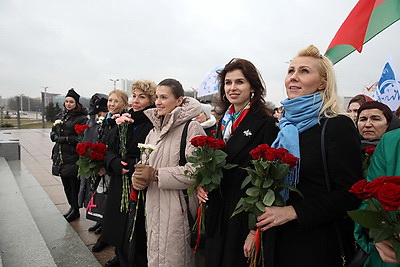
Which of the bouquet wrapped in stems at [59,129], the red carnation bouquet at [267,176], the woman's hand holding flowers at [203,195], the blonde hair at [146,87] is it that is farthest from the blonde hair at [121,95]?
the red carnation bouquet at [267,176]

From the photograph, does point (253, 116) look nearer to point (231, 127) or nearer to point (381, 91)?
point (231, 127)

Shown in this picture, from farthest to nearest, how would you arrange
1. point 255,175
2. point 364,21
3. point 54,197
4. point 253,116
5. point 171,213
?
point 54,197, point 364,21, point 171,213, point 253,116, point 255,175

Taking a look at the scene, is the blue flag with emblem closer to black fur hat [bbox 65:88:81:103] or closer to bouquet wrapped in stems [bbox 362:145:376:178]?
bouquet wrapped in stems [bbox 362:145:376:178]

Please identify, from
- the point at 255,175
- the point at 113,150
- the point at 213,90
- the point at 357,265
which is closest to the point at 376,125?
the point at 357,265

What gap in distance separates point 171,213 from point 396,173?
5.72ft

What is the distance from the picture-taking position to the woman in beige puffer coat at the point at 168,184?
251 centimetres

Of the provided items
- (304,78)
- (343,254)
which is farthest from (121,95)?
(343,254)

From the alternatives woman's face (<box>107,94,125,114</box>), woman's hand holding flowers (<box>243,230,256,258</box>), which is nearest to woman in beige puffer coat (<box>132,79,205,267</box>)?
woman's hand holding flowers (<box>243,230,256,258</box>)

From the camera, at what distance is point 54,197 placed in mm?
6090

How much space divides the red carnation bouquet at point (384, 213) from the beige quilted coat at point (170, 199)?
152 cm

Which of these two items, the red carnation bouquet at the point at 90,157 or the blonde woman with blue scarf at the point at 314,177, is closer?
the blonde woman with blue scarf at the point at 314,177

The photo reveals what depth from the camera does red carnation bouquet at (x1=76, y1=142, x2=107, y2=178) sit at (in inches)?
130

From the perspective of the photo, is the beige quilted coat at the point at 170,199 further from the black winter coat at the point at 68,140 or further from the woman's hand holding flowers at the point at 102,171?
the black winter coat at the point at 68,140

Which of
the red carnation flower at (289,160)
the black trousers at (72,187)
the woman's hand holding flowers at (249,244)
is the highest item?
the red carnation flower at (289,160)
